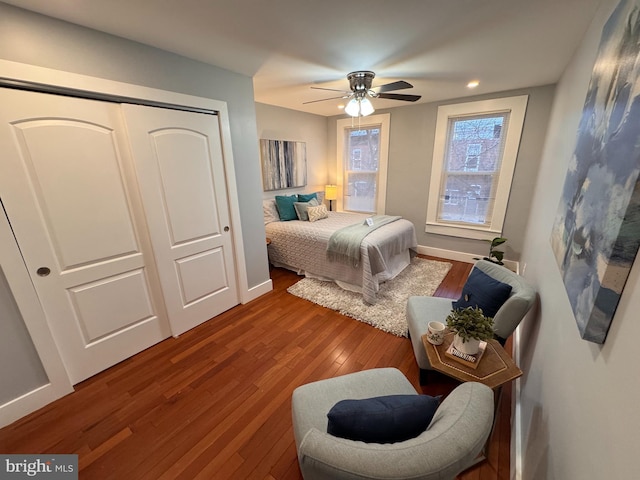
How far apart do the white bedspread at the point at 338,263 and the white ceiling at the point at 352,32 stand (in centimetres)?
171

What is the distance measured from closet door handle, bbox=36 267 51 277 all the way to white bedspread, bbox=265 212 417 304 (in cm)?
227

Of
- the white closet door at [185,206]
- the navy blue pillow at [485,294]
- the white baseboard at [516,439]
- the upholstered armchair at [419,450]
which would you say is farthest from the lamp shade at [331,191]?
the upholstered armchair at [419,450]

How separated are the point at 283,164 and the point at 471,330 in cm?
354

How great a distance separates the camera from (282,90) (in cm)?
301

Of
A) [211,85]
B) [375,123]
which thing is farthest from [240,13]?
[375,123]

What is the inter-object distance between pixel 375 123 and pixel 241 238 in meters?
3.05

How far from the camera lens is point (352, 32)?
5.45ft

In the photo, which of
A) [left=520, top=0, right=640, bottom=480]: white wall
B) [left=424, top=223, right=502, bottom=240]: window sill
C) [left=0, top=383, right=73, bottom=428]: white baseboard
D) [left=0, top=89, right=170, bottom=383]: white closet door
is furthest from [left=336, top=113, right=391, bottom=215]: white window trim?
[left=0, top=383, right=73, bottom=428]: white baseboard

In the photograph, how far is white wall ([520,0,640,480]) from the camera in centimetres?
55

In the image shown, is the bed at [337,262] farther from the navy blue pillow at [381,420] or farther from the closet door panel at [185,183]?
the navy blue pillow at [381,420]

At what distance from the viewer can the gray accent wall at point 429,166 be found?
3080 mm

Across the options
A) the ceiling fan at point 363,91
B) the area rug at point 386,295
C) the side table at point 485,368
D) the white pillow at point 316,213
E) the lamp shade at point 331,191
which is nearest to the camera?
the side table at point 485,368

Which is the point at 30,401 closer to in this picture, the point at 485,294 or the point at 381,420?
the point at 381,420

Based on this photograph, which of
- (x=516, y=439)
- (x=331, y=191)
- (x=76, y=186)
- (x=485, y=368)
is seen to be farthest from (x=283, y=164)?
(x=516, y=439)
